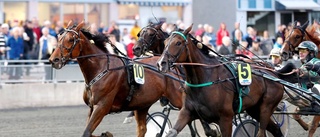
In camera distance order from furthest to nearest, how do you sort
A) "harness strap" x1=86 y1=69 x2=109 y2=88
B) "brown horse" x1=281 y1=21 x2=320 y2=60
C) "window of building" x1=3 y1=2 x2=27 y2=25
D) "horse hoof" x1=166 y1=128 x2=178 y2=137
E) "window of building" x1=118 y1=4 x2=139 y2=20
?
"window of building" x1=118 y1=4 x2=139 y2=20, "window of building" x1=3 y1=2 x2=27 y2=25, "brown horse" x1=281 y1=21 x2=320 y2=60, "harness strap" x1=86 y1=69 x2=109 y2=88, "horse hoof" x1=166 y1=128 x2=178 y2=137

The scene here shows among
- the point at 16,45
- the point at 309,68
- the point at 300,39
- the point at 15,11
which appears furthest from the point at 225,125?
the point at 15,11

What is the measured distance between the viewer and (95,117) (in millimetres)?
10367

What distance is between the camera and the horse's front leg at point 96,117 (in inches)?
402

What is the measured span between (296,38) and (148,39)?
88.6 inches

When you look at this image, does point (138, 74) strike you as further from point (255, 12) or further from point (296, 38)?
point (255, 12)

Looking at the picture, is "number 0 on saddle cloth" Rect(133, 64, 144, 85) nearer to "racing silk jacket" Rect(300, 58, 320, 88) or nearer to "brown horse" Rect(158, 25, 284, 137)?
"brown horse" Rect(158, 25, 284, 137)

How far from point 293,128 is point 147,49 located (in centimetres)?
357

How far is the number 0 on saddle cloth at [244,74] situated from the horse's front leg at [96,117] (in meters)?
1.89

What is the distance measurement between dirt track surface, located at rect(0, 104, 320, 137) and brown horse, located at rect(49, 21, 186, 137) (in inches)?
74.6

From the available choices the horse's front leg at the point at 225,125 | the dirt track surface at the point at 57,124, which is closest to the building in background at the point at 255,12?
the dirt track surface at the point at 57,124

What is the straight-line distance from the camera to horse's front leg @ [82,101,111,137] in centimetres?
1020

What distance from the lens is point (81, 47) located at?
10812mm

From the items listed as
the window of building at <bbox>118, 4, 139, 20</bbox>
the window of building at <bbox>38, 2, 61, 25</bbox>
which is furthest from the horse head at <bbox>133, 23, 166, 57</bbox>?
the window of building at <bbox>118, 4, 139, 20</bbox>

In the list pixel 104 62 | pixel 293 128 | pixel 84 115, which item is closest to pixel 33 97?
pixel 84 115
